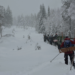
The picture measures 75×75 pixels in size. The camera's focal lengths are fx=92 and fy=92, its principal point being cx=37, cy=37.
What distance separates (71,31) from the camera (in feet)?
65.5

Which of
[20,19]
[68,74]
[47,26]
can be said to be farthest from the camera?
[20,19]

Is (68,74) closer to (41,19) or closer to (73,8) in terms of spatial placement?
(73,8)

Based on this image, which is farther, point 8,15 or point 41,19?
point 8,15

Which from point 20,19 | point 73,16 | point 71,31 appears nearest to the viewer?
point 73,16

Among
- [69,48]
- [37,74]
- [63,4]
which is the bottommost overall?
[37,74]

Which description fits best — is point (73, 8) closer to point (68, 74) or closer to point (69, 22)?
point (69, 22)

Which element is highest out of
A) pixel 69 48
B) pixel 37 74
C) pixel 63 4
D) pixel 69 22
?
pixel 63 4

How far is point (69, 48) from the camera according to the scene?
5391 millimetres

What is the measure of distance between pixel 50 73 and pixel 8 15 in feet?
175

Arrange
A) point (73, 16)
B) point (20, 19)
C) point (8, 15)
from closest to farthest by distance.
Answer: point (73, 16) < point (8, 15) < point (20, 19)

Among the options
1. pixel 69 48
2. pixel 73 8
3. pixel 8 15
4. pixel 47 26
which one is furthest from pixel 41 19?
pixel 69 48

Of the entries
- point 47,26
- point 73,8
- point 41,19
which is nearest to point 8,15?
point 41,19

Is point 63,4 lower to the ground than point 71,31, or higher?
higher

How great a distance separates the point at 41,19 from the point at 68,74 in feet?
129
